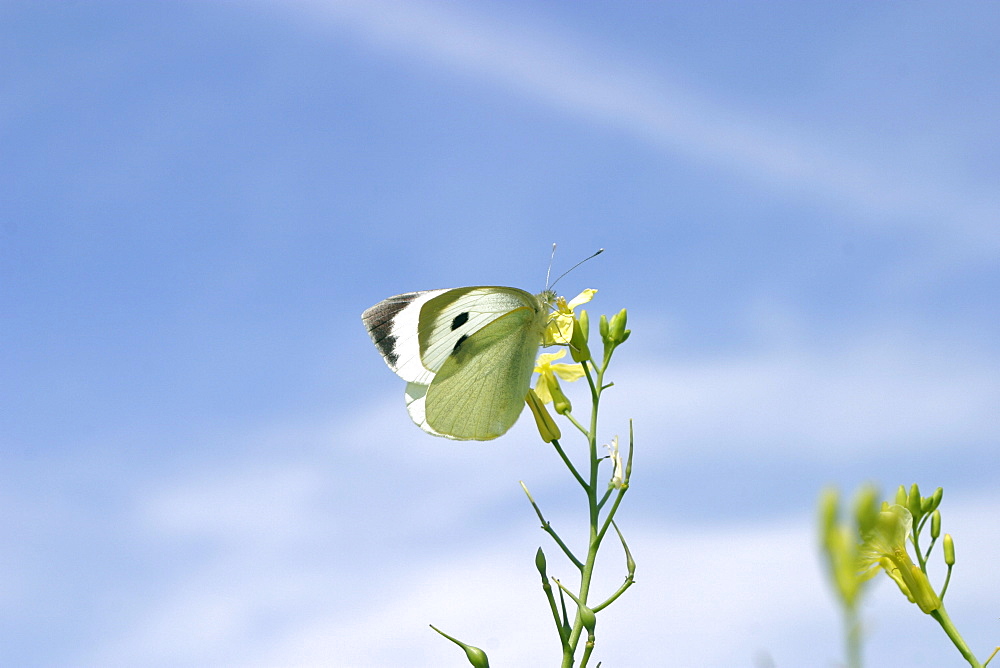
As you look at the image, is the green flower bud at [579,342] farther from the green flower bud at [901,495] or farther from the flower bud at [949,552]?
the flower bud at [949,552]

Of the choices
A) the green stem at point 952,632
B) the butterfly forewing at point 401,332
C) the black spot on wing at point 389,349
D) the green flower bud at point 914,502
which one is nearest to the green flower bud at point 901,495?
the green flower bud at point 914,502

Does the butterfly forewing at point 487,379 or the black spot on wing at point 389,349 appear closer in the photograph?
the butterfly forewing at point 487,379

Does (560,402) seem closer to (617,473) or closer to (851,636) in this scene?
(617,473)

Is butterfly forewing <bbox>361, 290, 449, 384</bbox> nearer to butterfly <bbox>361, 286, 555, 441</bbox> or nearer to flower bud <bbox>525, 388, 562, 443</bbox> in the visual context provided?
butterfly <bbox>361, 286, 555, 441</bbox>

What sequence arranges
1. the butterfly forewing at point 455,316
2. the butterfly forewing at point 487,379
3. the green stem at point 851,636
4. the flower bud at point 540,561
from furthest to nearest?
the butterfly forewing at point 455,316 < the butterfly forewing at point 487,379 < the flower bud at point 540,561 < the green stem at point 851,636

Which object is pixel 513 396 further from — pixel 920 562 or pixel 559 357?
pixel 920 562

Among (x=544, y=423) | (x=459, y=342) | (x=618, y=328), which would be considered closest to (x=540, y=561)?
(x=544, y=423)
